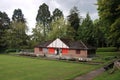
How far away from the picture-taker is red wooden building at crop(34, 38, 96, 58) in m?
54.8

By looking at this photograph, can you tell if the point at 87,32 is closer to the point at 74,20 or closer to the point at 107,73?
the point at 74,20

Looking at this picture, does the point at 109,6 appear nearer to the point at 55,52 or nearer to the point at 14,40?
the point at 55,52

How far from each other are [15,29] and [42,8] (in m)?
22.6

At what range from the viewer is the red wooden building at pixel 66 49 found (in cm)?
5477

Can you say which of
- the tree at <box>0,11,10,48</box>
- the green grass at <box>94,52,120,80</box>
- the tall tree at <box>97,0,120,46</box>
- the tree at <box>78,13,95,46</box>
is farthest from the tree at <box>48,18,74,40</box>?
the tall tree at <box>97,0,120,46</box>

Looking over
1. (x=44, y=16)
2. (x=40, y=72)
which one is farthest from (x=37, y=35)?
(x=40, y=72)

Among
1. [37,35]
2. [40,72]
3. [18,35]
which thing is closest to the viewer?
[40,72]

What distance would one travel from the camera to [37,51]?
6400 cm

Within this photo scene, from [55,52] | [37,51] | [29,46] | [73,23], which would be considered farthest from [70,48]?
[73,23]

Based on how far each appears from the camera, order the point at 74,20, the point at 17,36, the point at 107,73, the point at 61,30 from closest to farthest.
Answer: the point at 107,73, the point at 17,36, the point at 61,30, the point at 74,20

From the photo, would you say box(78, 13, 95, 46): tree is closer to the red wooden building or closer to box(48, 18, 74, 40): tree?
box(48, 18, 74, 40): tree

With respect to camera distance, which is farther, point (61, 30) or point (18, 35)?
point (61, 30)

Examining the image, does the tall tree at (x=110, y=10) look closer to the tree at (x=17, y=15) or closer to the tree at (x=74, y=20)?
the tree at (x=74, y=20)

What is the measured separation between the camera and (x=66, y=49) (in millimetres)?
58250
